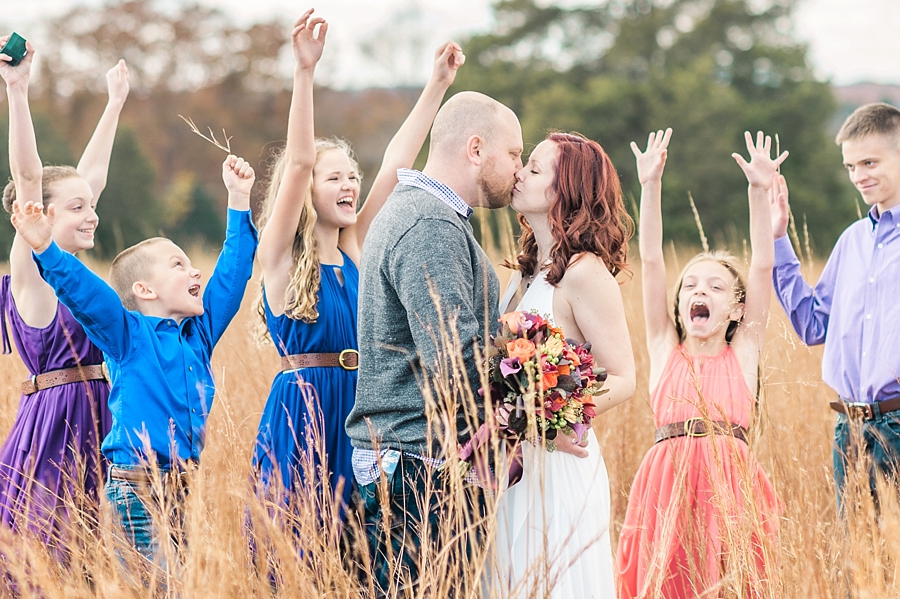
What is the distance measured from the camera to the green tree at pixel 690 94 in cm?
2128

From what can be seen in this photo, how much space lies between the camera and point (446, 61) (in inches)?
131

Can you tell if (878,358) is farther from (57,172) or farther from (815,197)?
(815,197)

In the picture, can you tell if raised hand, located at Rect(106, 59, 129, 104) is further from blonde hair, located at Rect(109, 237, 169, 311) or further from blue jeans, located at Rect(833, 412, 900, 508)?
blue jeans, located at Rect(833, 412, 900, 508)

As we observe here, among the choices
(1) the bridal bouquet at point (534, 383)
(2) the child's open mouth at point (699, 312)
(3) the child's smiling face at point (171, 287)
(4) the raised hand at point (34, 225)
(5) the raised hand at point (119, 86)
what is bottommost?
(1) the bridal bouquet at point (534, 383)

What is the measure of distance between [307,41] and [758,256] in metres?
1.80

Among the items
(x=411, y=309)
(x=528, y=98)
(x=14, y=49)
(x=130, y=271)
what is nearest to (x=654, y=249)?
(x=411, y=309)

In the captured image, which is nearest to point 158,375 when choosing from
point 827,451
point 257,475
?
point 257,475

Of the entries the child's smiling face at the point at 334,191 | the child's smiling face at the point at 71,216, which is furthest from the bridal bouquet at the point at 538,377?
the child's smiling face at the point at 71,216

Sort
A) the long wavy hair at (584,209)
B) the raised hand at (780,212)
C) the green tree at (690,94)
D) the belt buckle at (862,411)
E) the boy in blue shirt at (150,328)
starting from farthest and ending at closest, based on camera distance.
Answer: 1. the green tree at (690,94)
2. the raised hand at (780,212)
3. the belt buckle at (862,411)
4. the long wavy hair at (584,209)
5. the boy in blue shirt at (150,328)

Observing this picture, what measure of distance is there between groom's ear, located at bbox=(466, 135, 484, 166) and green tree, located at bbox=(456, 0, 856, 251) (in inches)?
684

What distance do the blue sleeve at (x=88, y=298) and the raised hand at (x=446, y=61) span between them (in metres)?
1.43

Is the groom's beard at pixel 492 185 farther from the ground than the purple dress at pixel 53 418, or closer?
farther from the ground

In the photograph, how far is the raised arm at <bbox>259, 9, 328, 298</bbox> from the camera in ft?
9.23

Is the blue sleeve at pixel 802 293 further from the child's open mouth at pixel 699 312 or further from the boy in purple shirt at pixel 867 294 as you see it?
the child's open mouth at pixel 699 312
